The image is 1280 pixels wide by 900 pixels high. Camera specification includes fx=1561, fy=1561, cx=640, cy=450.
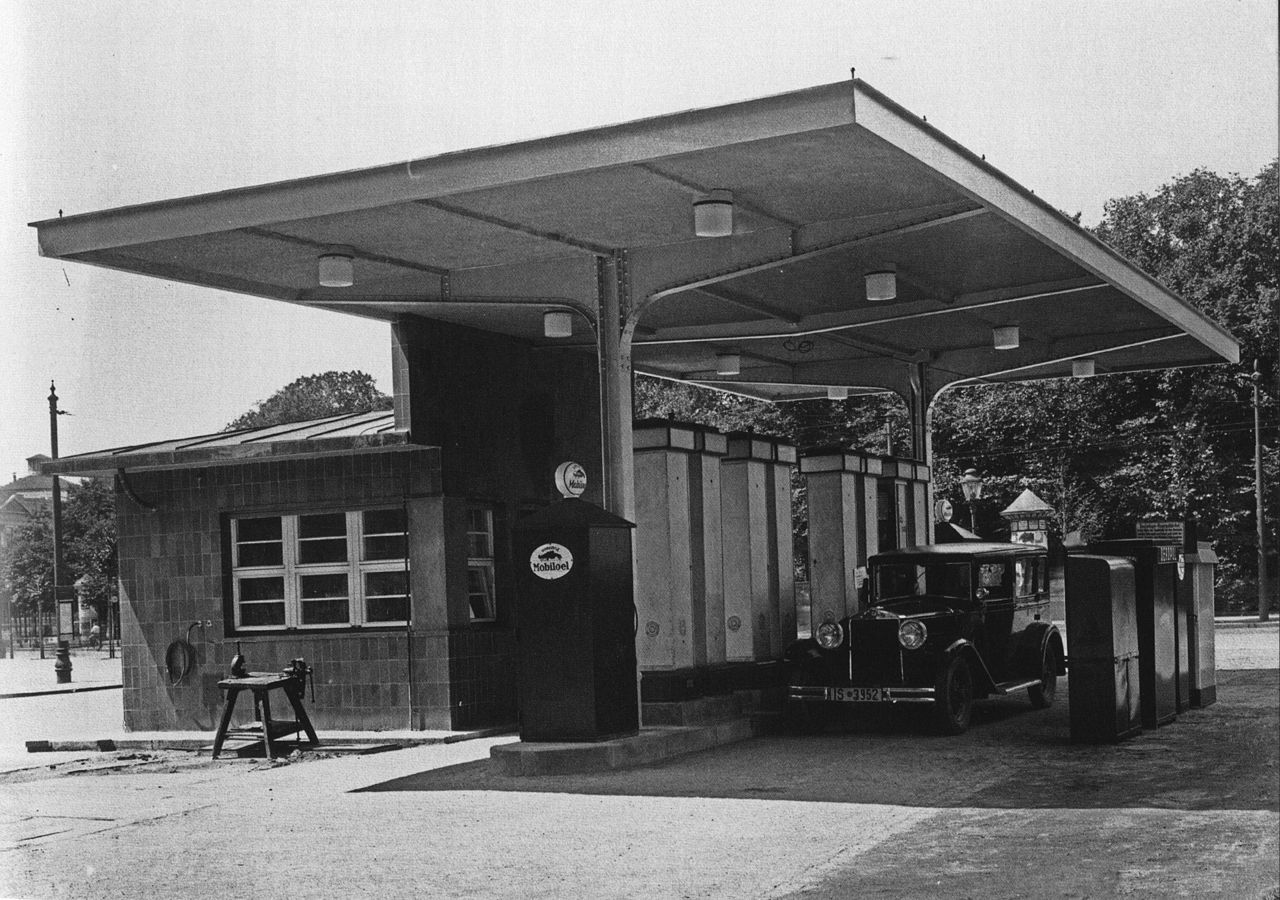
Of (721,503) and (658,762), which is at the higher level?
(721,503)

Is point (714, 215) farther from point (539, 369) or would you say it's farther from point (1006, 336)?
point (1006, 336)

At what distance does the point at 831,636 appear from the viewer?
14844 millimetres

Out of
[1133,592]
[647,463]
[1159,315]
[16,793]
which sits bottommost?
[16,793]

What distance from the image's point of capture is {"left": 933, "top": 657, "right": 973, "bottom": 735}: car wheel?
561 inches

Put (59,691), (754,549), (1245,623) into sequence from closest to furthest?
1. (754,549)
2. (59,691)
3. (1245,623)

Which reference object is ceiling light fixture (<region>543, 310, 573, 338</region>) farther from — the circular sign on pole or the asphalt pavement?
the asphalt pavement

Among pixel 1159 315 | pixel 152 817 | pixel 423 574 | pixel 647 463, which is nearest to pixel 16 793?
pixel 152 817

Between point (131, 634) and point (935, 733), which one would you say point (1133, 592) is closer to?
point (935, 733)

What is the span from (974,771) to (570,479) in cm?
572

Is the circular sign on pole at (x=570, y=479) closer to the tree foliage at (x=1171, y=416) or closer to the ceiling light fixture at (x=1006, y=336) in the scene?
the ceiling light fixture at (x=1006, y=336)

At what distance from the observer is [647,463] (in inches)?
602

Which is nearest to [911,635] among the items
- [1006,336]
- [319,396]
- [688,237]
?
[688,237]

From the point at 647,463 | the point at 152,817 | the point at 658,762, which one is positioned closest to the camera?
the point at 152,817

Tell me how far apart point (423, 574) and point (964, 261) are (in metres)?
6.48
